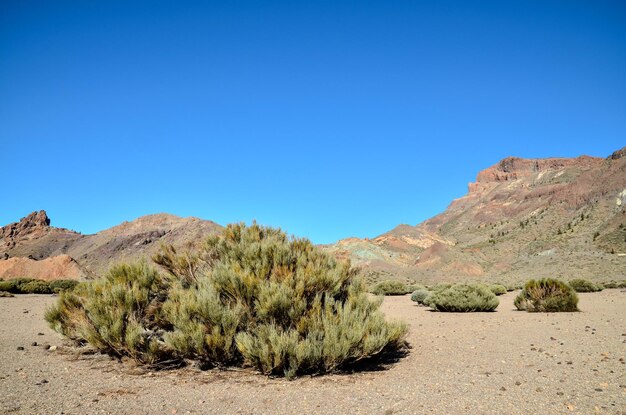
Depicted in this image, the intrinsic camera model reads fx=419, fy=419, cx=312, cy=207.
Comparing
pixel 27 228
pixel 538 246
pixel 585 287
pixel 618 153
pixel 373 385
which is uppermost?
pixel 618 153

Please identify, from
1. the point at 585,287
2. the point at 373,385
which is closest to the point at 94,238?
the point at 585,287

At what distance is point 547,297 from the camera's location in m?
15.4

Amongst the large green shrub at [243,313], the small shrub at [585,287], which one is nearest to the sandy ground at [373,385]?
the large green shrub at [243,313]

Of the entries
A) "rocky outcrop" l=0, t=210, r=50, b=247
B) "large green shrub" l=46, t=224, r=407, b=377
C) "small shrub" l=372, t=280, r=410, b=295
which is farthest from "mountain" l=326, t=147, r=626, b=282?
"rocky outcrop" l=0, t=210, r=50, b=247

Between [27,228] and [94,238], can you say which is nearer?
[94,238]

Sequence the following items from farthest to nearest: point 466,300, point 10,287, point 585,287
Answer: point 585,287, point 10,287, point 466,300

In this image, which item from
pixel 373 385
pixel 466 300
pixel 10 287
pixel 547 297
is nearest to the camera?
pixel 373 385

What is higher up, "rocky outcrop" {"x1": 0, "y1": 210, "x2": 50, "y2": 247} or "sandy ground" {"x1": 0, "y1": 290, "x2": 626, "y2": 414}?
"rocky outcrop" {"x1": 0, "y1": 210, "x2": 50, "y2": 247}

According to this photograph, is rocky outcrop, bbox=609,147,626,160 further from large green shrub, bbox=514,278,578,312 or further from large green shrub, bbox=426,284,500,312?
large green shrub, bbox=426,284,500,312

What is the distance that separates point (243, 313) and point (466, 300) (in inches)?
472

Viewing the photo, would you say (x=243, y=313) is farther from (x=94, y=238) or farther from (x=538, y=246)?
(x=94, y=238)

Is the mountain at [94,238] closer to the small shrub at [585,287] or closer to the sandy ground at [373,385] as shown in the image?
the small shrub at [585,287]

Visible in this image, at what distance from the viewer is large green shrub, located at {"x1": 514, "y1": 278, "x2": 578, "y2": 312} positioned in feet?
49.1

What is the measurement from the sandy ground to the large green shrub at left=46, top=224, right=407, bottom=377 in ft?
1.22
